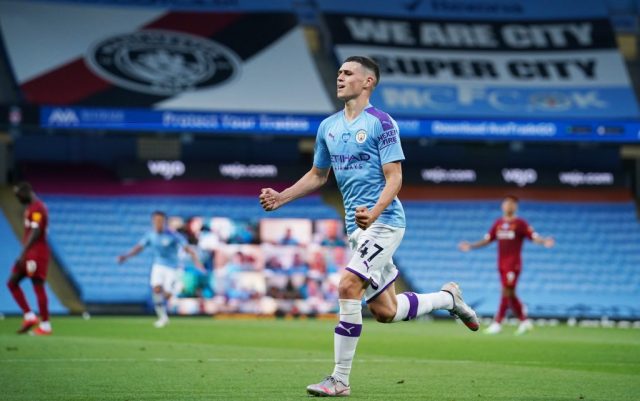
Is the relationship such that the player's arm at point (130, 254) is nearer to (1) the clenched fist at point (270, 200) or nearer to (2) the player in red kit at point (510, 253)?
(2) the player in red kit at point (510, 253)

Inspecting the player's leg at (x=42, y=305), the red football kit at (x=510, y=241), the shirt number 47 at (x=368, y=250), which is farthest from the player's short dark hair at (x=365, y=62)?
the red football kit at (x=510, y=241)

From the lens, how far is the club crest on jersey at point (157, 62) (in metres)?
Result: 33.0

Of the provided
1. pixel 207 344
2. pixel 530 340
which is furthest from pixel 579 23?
pixel 207 344

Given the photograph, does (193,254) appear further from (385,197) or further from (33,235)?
(385,197)

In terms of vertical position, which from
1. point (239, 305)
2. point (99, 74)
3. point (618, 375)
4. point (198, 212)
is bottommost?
point (239, 305)

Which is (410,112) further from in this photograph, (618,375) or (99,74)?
(618,375)

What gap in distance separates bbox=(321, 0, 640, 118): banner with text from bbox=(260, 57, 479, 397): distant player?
80.0ft

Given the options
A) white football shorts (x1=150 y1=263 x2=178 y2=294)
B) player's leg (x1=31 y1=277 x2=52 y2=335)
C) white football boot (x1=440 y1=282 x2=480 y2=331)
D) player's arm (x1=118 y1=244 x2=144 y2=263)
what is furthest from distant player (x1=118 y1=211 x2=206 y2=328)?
white football boot (x1=440 y1=282 x2=480 y2=331)

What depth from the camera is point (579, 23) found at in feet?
118

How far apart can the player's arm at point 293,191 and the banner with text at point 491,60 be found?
78.9 feet

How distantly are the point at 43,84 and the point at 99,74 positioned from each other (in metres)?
1.63

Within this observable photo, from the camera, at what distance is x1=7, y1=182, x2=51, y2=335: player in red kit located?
1803 cm

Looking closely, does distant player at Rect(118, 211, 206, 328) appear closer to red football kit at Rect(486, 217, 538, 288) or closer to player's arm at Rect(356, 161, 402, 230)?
red football kit at Rect(486, 217, 538, 288)

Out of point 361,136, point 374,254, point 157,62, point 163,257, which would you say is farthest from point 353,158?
point 157,62
